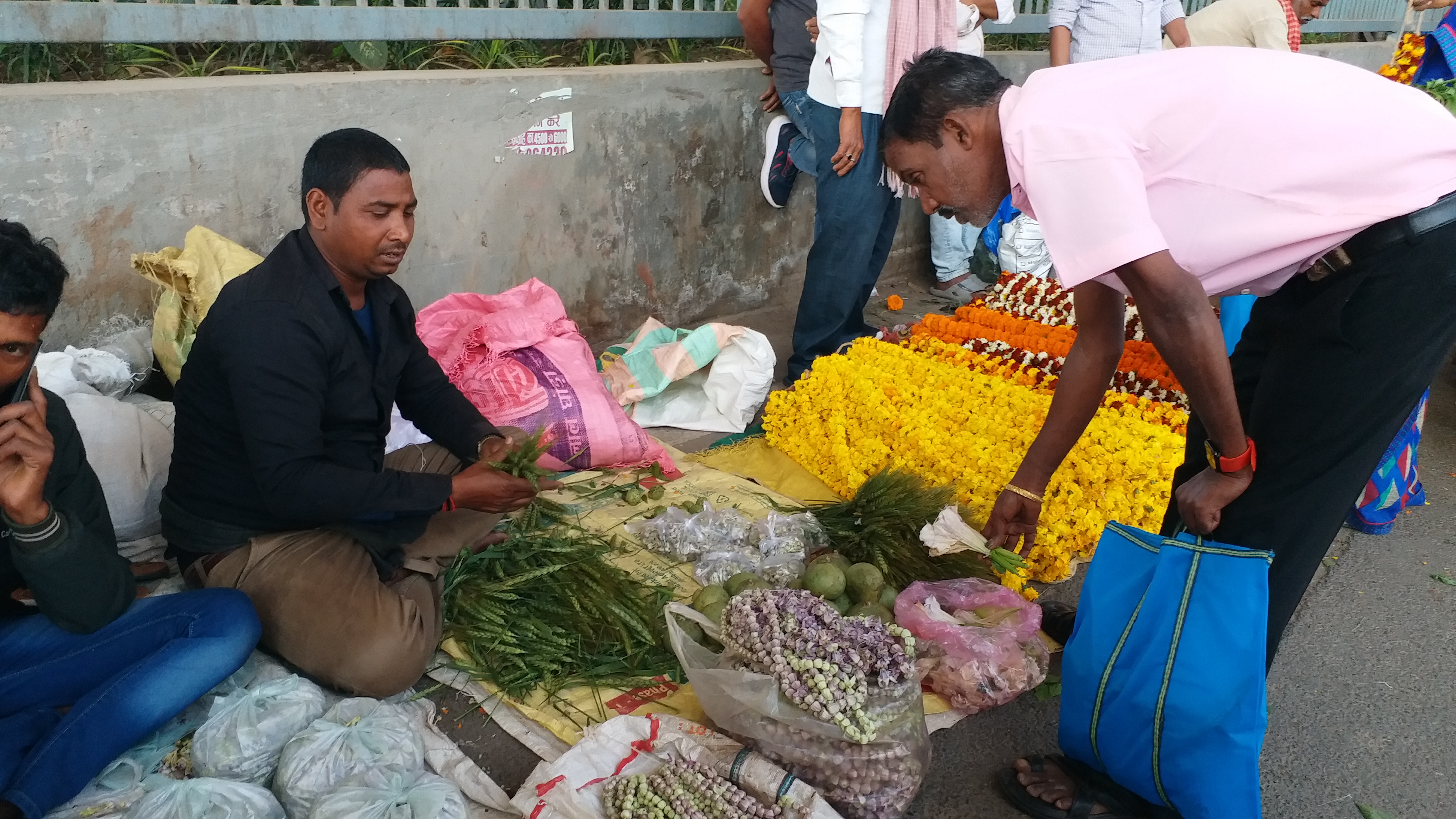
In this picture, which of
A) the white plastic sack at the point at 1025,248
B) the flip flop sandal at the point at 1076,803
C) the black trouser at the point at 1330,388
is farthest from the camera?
the white plastic sack at the point at 1025,248

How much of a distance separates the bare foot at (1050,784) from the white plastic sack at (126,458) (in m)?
2.46

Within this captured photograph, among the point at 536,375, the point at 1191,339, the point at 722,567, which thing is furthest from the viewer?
the point at 536,375

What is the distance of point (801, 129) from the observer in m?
4.70

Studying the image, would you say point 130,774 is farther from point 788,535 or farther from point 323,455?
point 788,535

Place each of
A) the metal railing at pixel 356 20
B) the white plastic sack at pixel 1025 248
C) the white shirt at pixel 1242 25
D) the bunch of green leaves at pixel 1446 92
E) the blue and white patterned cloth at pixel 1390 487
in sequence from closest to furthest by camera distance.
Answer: the metal railing at pixel 356 20 → the blue and white patterned cloth at pixel 1390 487 → the bunch of green leaves at pixel 1446 92 → the white shirt at pixel 1242 25 → the white plastic sack at pixel 1025 248

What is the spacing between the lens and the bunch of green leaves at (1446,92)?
15.7ft

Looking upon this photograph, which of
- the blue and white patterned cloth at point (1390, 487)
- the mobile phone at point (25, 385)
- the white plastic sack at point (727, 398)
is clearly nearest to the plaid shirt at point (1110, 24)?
the blue and white patterned cloth at point (1390, 487)

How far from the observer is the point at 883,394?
145 inches

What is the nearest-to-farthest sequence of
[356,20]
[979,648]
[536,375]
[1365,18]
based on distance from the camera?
1. [979,648]
2. [536,375]
3. [356,20]
4. [1365,18]

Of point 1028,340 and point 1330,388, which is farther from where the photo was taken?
point 1028,340

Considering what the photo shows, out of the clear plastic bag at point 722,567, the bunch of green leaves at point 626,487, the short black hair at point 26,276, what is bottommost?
the clear plastic bag at point 722,567

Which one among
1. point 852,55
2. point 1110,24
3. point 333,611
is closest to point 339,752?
point 333,611

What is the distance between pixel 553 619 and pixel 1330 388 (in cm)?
196

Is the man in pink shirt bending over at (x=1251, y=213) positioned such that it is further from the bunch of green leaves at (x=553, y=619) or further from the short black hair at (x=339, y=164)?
the bunch of green leaves at (x=553, y=619)
